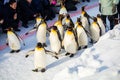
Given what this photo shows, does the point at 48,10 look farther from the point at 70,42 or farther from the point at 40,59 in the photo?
the point at 40,59

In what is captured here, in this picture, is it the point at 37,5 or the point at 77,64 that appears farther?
the point at 37,5

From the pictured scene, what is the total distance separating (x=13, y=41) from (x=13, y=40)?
0.02 meters

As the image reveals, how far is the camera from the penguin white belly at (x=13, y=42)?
8.27 meters

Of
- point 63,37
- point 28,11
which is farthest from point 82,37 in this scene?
point 28,11

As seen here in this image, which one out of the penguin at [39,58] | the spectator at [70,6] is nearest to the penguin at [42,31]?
the penguin at [39,58]

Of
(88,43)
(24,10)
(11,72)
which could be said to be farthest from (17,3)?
(11,72)

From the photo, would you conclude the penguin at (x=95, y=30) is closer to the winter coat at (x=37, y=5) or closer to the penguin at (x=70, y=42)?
the penguin at (x=70, y=42)

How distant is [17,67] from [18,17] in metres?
3.17

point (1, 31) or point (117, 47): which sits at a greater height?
point (117, 47)

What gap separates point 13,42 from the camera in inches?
328

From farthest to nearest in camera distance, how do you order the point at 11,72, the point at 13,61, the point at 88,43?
the point at 88,43 < the point at 13,61 < the point at 11,72

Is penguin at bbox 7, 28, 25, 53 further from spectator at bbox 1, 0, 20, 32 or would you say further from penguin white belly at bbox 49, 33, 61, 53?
spectator at bbox 1, 0, 20, 32

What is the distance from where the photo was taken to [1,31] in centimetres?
1020

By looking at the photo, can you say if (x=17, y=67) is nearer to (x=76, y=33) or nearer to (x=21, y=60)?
(x=21, y=60)
